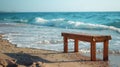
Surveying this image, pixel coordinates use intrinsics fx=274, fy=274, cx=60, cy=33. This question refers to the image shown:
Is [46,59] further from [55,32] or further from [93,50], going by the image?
[55,32]

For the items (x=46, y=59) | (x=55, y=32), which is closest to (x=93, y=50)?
(x=46, y=59)

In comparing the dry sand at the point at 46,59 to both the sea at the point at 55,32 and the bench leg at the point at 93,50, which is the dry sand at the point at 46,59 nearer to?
the bench leg at the point at 93,50

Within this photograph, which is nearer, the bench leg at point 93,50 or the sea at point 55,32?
the bench leg at point 93,50

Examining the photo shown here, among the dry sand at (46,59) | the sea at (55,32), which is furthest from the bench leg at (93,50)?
the sea at (55,32)

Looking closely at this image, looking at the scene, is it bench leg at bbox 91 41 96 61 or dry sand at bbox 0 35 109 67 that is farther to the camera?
bench leg at bbox 91 41 96 61

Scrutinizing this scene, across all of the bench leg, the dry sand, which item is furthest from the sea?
the bench leg

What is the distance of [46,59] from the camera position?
33.6 ft

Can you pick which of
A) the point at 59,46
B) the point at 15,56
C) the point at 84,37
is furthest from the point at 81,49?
the point at 15,56

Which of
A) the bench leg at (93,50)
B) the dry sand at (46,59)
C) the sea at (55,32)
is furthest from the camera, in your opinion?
the sea at (55,32)

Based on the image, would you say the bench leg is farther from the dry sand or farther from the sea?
the sea

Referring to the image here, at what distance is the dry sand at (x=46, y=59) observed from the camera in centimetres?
888

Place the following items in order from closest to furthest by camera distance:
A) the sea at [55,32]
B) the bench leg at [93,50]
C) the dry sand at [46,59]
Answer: the dry sand at [46,59]
the bench leg at [93,50]
the sea at [55,32]

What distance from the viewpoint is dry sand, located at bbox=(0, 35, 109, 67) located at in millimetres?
8883

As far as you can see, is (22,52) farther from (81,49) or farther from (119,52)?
(119,52)
